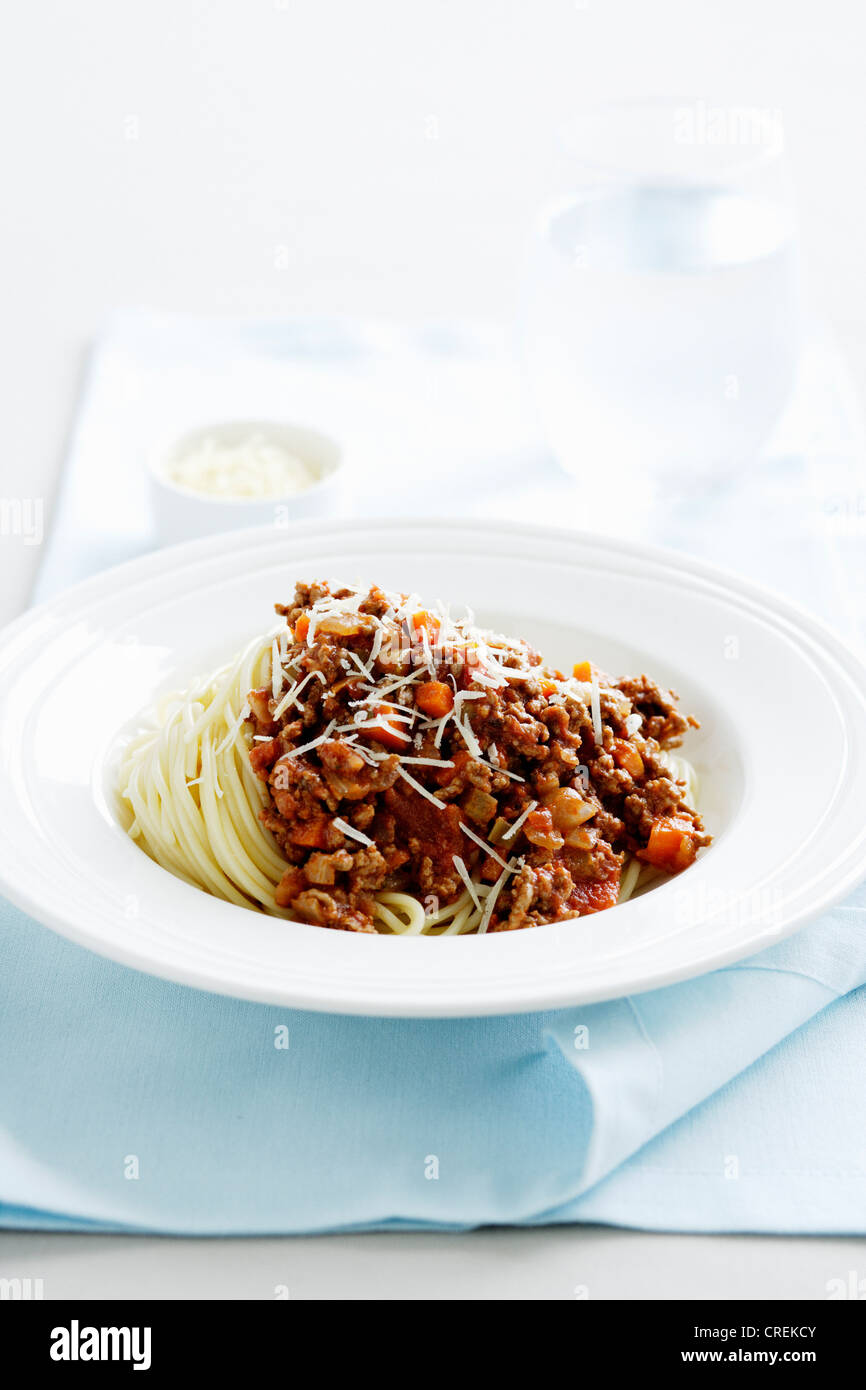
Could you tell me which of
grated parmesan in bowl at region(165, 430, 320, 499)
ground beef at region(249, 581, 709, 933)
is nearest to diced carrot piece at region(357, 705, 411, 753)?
ground beef at region(249, 581, 709, 933)

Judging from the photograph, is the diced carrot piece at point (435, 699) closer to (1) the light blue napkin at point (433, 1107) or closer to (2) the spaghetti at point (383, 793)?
(2) the spaghetti at point (383, 793)

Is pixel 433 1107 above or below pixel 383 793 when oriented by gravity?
below

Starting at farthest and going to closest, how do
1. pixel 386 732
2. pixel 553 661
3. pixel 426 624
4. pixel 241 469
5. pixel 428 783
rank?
pixel 241 469, pixel 553 661, pixel 426 624, pixel 428 783, pixel 386 732

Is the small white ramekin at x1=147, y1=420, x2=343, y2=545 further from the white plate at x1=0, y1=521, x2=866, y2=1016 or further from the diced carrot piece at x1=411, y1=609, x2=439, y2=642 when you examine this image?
the diced carrot piece at x1=411, y1=609, x2=439, y2=642

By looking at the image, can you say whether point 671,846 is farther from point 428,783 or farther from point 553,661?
point 553,661

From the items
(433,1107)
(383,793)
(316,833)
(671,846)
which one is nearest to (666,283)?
(671,846)

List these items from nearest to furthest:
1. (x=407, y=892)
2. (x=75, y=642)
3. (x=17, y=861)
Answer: (x=17, y=861) < (x=407, y=892) < (x=75, y=642)

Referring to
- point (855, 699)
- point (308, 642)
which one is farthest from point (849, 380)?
point (308, 642)

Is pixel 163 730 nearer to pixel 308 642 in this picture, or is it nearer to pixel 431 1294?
pixel 308 642

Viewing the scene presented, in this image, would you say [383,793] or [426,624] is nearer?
[383,793]
